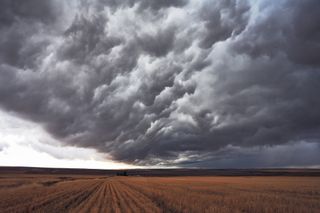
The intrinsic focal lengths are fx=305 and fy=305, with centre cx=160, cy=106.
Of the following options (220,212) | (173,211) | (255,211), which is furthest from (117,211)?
(255,211)

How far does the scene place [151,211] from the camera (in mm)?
18234

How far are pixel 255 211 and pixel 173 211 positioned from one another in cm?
498

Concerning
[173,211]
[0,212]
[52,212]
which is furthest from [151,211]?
[0,212]

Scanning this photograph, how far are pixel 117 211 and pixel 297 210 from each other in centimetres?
1108

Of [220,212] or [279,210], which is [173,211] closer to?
[220,212]

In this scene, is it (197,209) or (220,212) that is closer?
(220,212)

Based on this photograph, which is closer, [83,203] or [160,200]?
[83,203]

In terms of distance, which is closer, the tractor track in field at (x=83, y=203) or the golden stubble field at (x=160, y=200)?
the tractor track in field at (x=83, y=203)

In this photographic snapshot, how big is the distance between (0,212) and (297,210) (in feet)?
59.1

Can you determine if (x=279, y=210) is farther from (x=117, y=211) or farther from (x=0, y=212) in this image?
(x=0, y=212)

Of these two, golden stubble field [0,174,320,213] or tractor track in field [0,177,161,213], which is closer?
tractor track in field [0,177,161,213]

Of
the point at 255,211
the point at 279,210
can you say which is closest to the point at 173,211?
the point at 255,211

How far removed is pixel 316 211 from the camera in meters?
18.4

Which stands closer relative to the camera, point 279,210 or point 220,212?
point 220,212
